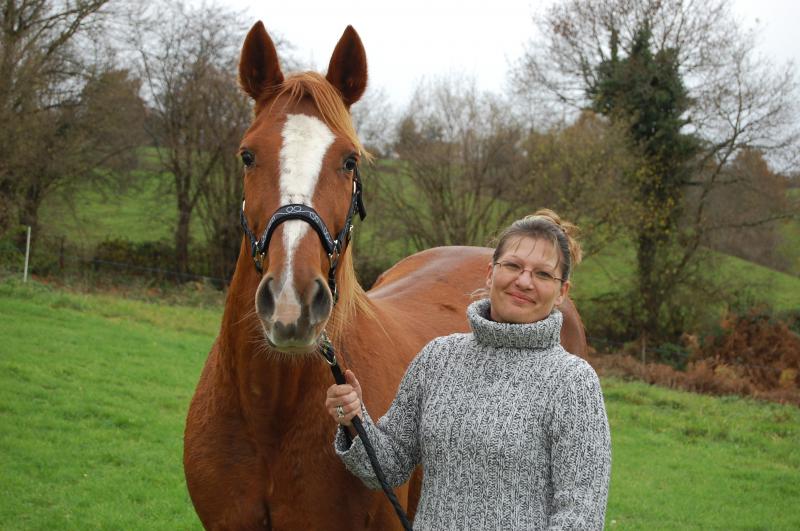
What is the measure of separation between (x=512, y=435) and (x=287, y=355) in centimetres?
86

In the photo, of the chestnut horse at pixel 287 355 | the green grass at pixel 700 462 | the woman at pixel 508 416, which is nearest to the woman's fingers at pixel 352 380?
the woman at pixel 508 416

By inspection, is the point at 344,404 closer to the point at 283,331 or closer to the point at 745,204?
the point at 283,331

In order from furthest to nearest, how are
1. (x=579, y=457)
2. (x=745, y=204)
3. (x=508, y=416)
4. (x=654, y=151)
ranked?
(x=654, y=151), (x=745, y=204), (x=508, y=416), (x=579, y=457)

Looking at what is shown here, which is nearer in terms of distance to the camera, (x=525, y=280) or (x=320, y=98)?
(x=525, y=280)

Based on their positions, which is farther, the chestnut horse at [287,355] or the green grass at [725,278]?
the green grass at [725,278]

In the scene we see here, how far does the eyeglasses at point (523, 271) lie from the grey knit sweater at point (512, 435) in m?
0.10

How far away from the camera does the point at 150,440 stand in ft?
21.6

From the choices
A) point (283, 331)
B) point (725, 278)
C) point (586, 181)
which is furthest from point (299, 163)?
point (725, 278)

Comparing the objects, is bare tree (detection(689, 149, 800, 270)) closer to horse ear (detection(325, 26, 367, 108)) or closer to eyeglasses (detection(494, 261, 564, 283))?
horse ear (detection(325, 26, 367, 108))

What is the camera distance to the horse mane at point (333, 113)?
2.36 metres

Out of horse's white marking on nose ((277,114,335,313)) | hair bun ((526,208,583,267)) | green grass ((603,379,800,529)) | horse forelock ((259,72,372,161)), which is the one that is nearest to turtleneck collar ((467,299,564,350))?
hair bun ((526,208,583,267))

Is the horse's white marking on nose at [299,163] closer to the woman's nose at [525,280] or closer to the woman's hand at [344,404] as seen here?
the woman's hand at [344,404]

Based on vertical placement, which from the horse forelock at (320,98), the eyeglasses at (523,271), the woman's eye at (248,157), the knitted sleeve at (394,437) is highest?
the horse forelock at (320,98)

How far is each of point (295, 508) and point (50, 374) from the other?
669 centimetres
